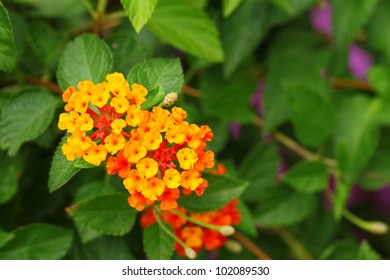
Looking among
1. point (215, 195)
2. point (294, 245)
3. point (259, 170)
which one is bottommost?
point (294, 245)

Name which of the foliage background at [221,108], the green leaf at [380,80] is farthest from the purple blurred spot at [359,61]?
the green leaf at [380,80]

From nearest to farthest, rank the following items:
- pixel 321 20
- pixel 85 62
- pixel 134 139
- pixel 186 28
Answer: pixel 134 139 < pixel 85 62 < pixel 186 28 < pixel 321 20

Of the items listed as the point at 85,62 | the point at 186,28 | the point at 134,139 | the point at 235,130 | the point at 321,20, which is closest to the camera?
the point at 134,139

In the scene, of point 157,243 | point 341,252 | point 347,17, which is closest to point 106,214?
point 157,243

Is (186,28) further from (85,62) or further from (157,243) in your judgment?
(157,243)

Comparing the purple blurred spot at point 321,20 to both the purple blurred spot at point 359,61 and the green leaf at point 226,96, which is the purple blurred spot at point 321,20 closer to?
the purple blurred spot at point 359,61
